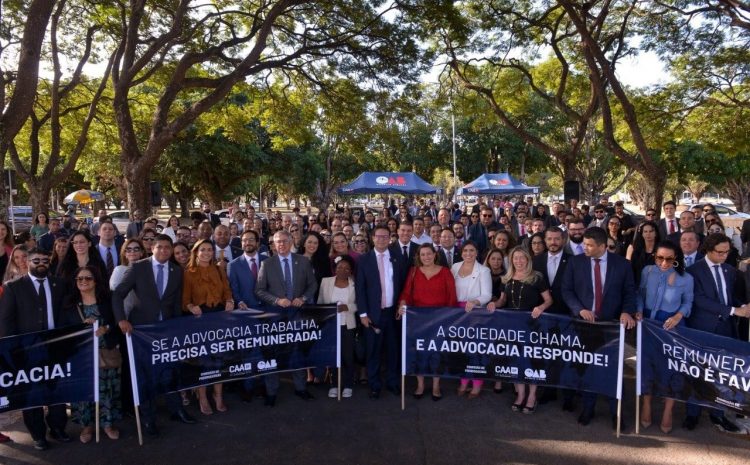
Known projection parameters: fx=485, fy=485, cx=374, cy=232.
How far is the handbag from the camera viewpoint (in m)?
4.60

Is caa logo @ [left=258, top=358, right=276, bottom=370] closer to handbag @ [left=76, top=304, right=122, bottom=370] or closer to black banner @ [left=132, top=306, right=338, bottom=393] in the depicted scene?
black banner @ [left=132, top=306, right=338, bottom=393]

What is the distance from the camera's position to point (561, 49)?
16.4m

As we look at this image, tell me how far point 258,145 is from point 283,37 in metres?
16.7

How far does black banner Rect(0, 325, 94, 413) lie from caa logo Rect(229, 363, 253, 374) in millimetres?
1266

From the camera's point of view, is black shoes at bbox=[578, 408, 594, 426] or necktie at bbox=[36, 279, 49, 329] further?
black shoes at bbox=[578, 408, 594, 426]

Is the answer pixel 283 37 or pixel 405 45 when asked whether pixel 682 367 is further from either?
pixel 283 37

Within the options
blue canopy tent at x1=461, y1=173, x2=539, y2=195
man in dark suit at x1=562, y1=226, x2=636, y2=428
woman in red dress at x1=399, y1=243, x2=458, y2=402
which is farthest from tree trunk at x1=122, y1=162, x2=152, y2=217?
blue canopy tent at x1=461, y1=173, x2=539, y2=195

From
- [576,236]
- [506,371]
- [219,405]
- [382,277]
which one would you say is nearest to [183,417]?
[219,405]

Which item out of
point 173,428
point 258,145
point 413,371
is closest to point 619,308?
point 413,371

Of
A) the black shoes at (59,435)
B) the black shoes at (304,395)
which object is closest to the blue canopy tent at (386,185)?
the black shoes at (304,395)

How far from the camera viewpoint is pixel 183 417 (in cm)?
495

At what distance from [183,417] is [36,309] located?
67.8 inches

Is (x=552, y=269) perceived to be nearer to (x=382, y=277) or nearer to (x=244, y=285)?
(x=382, y=277)

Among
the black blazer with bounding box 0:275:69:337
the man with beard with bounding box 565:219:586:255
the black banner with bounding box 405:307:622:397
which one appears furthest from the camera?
the man with beard with bounding box 565:219:586:255
